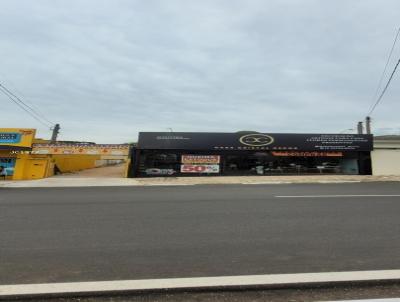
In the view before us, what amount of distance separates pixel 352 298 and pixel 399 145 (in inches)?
1201

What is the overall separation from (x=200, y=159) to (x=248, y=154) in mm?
3623

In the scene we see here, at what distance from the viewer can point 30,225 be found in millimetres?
9000

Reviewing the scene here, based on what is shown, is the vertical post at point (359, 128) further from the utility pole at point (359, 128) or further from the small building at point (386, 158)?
the small building at point (386, 158)

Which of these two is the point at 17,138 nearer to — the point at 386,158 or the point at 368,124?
the point at 386,158

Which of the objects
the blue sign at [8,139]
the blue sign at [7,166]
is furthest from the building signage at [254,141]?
the blue sign at [8,139]

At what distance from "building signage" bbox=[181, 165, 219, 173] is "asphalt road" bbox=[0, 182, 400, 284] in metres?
17.7

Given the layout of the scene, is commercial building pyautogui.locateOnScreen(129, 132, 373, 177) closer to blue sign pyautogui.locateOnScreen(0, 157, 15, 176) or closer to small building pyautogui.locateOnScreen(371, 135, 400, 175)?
small building pyautogui.locateOnScreen(371, 135, 400, 175)

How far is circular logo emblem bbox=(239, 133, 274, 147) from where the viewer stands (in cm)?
3080

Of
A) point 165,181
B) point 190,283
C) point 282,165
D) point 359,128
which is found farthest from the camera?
point 359,128

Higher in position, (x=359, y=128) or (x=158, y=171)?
(x=359, y=128)

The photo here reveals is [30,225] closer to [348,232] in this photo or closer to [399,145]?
[348,232]

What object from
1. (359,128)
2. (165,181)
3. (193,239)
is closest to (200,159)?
(165,181)

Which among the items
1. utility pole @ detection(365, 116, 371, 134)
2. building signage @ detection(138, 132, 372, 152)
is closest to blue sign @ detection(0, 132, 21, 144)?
building signage @ detection(138, 132, 372, 152)

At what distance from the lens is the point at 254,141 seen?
3086 cm
